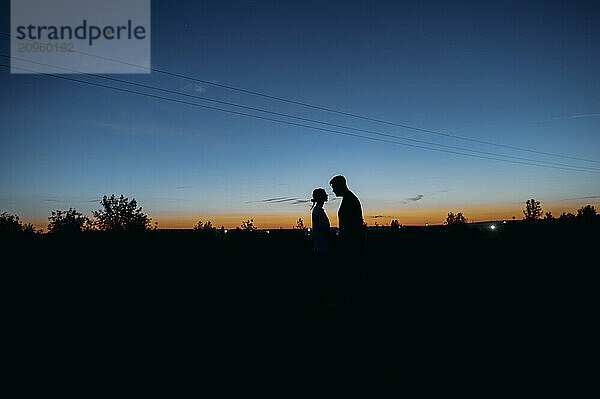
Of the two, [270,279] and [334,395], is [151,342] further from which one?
[270,279]

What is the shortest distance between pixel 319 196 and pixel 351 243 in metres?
1.78

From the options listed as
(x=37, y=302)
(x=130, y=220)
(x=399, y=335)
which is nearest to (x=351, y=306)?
(x=399, y=335)

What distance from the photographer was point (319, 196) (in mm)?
6605

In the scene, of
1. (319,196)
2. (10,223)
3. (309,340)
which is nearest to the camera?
(309,340)

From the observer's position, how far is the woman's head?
6.61 meters

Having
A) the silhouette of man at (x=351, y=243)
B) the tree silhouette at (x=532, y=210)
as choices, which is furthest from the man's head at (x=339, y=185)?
the tree silhouette at (x=532, y=210)

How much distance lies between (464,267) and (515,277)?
290 cm

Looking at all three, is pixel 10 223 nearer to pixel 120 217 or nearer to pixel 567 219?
pixel 120 217

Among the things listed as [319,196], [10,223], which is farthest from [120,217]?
[319,196]

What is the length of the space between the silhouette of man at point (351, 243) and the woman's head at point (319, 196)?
1.48 meters

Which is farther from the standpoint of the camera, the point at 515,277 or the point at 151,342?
the point at 515,277

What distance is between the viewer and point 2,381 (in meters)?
3.88

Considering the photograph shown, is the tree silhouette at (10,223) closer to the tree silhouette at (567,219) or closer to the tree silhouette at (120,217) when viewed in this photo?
the tree silhouette at (120,217)

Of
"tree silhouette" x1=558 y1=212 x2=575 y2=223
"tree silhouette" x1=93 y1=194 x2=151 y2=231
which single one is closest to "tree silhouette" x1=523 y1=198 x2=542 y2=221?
"tree silhouette" x1=558 y1=212 x2=575 y2=223
